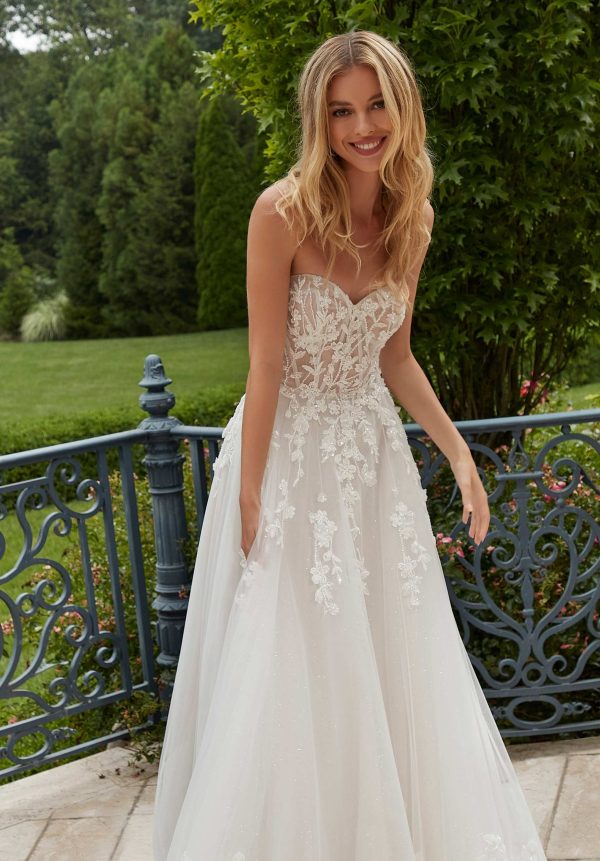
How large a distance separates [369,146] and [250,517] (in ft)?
2.82

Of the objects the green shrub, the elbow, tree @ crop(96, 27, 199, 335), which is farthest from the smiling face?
the green shrub

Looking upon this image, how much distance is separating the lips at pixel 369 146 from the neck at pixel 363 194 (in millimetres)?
87

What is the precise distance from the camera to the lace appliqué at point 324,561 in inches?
97.9

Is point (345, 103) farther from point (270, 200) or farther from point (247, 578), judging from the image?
point (247, 578)

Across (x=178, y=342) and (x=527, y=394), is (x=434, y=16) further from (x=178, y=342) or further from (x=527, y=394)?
(x=178, y=342)

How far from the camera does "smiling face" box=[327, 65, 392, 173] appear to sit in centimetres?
232

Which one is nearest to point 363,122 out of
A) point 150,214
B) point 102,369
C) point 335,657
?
point 335,657

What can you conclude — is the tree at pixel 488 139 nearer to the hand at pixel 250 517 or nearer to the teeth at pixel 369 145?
the teeth at pixel 369 145

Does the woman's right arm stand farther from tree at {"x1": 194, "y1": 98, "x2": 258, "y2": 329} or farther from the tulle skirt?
tree at {"x1": 194, "y1": 98, "x2": 258, "y2": 329}

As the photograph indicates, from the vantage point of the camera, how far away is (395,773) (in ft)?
8.02

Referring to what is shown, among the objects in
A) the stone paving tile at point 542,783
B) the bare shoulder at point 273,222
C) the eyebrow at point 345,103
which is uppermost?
the eyebrow at point 345,103

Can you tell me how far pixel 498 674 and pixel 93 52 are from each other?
25.9m

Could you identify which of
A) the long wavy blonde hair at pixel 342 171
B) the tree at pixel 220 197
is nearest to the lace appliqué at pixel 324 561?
the long wavy blonde hair at pixel 342 171

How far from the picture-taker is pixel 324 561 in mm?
2512
